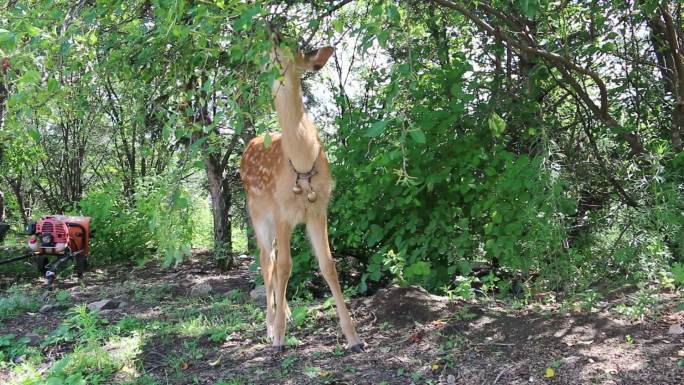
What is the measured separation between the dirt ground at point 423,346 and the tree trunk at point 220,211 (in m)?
2.50

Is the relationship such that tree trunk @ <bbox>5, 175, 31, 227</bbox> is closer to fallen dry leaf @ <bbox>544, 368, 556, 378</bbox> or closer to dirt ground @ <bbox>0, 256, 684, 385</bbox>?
dirt ground @ <bbox>0, 256, 684, 385</bbox>

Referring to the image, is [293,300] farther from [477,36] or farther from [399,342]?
[477,36]

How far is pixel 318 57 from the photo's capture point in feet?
13.8

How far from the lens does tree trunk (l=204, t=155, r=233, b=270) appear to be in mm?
8406

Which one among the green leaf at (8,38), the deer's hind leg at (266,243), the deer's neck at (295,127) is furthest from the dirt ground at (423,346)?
the green leaf at (8,38)

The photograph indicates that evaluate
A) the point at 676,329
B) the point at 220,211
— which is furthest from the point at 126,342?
the point at 676,329

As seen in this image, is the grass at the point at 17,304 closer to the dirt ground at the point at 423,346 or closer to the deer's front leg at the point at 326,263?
the dirt ground at the point at 423,346

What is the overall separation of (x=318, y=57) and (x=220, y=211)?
483cm

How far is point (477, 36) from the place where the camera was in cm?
676

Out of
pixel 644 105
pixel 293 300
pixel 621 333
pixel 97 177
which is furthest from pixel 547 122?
pixel 97 177

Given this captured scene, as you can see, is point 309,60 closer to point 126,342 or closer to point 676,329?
point 126,342

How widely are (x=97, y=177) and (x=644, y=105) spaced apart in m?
11.5

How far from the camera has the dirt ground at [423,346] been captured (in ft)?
12.3

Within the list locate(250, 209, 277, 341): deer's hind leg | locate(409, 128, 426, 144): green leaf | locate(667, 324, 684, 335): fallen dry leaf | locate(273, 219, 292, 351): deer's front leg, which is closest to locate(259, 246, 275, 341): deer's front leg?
locate(250, 209, 277, 341): deer's hind leg
